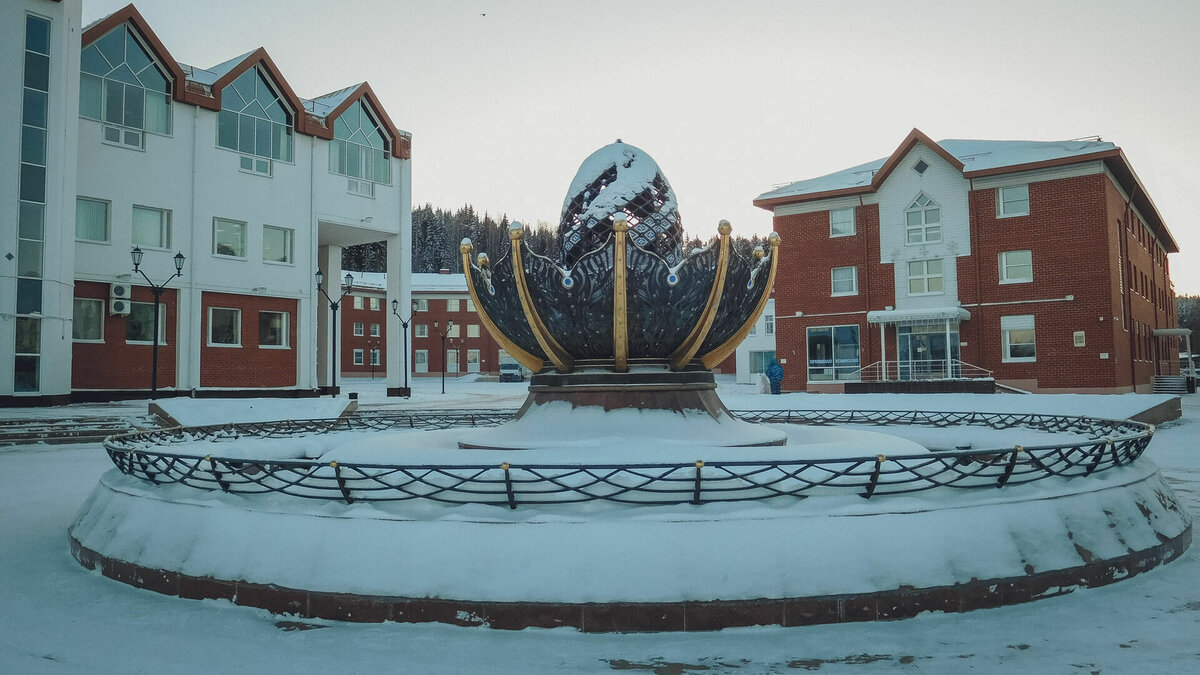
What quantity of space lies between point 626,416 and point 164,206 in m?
30.3

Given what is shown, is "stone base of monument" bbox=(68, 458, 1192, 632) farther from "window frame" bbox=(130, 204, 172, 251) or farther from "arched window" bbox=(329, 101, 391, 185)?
"arched window" bbox=(329, 101, 391, 185)

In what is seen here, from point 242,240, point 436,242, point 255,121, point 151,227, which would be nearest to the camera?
point 151,227

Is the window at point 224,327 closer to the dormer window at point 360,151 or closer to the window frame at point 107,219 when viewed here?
the window frame at point 107,219

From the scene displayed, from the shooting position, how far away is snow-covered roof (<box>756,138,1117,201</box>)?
35.2m

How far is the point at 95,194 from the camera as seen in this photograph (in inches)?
1172

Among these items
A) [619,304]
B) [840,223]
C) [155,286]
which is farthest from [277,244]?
[619,304]

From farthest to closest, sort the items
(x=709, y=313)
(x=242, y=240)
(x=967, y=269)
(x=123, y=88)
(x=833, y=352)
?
(x=833, y=352) → (x=967, y=269) → (x=242, y=240) → (x=123, y=88) → (x=709, y=313)

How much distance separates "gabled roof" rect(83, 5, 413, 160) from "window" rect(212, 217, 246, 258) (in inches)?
186

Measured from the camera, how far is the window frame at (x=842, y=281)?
40125 millimetres

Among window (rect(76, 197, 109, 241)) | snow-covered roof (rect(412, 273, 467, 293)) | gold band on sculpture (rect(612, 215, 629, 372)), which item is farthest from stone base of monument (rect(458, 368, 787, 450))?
snow-covered roof (rect(412, 273, 467, 293))

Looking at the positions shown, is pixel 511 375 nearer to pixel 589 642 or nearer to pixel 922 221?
pixel 922 221

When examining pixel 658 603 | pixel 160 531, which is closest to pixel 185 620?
pixel 160 531

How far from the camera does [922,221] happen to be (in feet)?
127

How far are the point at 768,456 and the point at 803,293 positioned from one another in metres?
36.7
